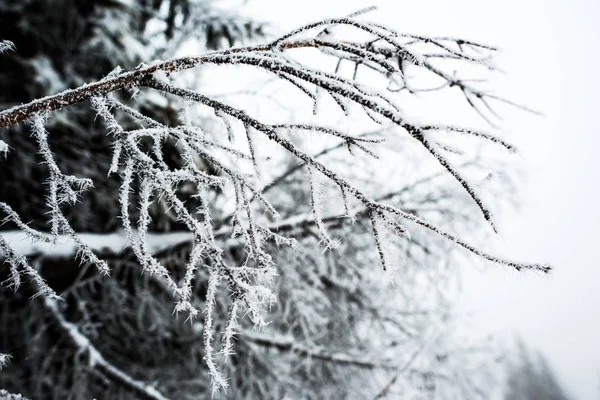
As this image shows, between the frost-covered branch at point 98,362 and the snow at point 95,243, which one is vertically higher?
the snow at point 95,243

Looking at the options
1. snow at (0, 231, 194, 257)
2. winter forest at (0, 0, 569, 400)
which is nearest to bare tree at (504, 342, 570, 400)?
winter forest at (0, 0, 569, 400)

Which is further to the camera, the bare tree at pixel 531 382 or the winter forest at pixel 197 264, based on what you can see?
the bare tree at pixel 531 382

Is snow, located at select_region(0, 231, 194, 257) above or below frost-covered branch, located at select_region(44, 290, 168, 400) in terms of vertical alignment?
above

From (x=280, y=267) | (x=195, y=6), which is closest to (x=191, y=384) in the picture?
(x=280, y=267)

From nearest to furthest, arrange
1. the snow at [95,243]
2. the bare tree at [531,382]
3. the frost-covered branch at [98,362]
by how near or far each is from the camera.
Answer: the snow at [95,243], the frost-covered branch at [98,362], the bare tree at [531,382]

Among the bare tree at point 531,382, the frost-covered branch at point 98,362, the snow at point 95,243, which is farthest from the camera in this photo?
the bare tree at point 531,382

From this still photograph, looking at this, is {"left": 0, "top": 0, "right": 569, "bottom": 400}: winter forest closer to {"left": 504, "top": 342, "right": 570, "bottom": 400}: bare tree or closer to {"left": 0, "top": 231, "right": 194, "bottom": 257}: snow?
{"left": 0, "top": 231, "right": 194, "bottom": 257}: snow

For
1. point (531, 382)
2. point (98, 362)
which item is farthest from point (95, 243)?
point (531, 382)

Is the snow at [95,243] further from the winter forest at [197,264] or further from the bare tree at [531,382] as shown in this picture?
the bare tree at [531,382]

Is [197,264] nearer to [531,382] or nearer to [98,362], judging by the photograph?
[98,362]

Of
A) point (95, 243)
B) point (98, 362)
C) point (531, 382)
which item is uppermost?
point (531, 382)

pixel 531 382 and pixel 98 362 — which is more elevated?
pixel 531 382

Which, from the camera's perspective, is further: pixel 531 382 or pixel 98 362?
pixel 531 382

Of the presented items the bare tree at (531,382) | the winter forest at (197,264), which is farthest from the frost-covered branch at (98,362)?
the bare tree at (531,382)
